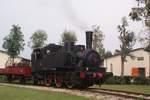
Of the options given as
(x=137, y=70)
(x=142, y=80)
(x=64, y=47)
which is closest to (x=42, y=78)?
(x=64, y=47)

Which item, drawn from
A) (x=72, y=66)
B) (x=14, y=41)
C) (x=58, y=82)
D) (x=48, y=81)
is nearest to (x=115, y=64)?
(x=14, y=41)

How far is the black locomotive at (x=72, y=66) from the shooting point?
2859 centimetres

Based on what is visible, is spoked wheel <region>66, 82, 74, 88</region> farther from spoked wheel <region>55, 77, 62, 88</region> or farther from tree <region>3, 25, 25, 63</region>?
tree <region>3, 25, 25, 63</region>

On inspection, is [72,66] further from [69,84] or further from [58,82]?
[58,82]

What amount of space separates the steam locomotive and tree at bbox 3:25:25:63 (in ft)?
99.9

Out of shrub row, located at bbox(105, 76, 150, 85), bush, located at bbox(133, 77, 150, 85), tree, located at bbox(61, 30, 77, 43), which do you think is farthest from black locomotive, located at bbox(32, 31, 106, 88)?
tree, located at bbox(61, 30, 77, 43)

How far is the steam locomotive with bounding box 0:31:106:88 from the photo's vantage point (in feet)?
94.0

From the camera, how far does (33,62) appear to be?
35.3 meters

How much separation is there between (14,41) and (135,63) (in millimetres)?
23977

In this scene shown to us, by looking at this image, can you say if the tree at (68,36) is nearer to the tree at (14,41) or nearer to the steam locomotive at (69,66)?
the tree at (14,41)

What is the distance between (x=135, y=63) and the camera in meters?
73.5

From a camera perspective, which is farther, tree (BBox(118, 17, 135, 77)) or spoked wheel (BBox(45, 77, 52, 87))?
tree (BBox(118, 17, 135, 77))

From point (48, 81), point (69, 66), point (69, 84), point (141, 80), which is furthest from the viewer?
point (141, 80)

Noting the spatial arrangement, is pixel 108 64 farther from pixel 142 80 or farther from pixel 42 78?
pixel 42 78
